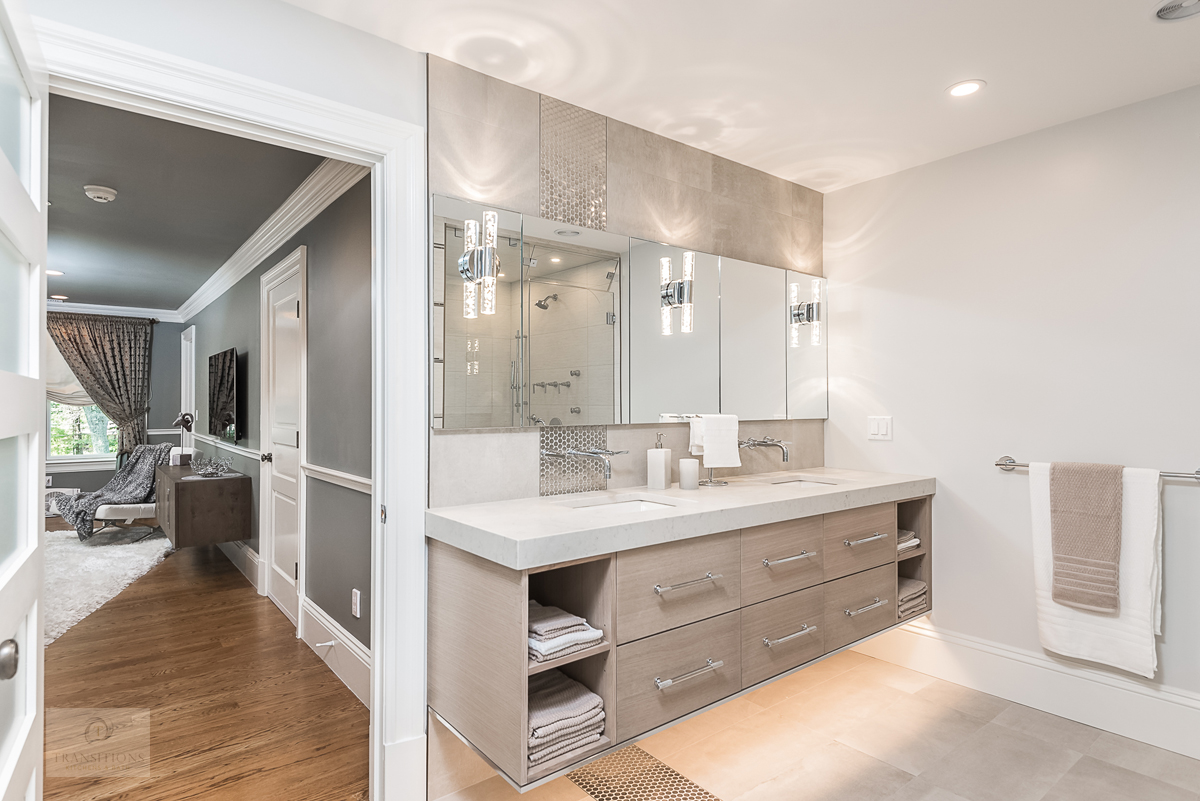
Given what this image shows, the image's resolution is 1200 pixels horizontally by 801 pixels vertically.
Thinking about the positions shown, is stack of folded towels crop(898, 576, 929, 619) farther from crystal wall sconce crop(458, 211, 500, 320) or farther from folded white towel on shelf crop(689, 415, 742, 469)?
crystal wall sconce crop(458, 211, 500, 320)

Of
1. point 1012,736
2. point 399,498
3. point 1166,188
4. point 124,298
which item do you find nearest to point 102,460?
point 124,298

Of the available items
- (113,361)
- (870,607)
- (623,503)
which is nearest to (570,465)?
(623,503)

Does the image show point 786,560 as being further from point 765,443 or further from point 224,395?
point 224,395

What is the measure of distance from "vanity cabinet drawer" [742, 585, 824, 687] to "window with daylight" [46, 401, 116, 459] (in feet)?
26.5

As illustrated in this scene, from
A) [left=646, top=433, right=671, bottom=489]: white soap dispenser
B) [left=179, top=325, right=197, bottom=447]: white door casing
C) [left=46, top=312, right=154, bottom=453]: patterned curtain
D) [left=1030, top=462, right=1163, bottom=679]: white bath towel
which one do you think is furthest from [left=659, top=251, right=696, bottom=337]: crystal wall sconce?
[left=46, top=312, right=154, bottom=453]: patterned curtain

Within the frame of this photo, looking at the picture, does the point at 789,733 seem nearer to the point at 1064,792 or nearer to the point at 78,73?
the point at 1064,792

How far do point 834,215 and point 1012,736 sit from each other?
247 cm

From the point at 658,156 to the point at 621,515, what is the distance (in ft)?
5.10

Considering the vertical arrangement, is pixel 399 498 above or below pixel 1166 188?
below

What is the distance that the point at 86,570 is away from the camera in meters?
4.74

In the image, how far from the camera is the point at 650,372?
104 inches

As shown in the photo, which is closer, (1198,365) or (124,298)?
(1198,365)

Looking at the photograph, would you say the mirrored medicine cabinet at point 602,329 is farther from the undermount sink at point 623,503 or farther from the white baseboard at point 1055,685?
the white baseboard at point 1055,685

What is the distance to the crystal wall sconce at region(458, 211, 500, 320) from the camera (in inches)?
82.7
